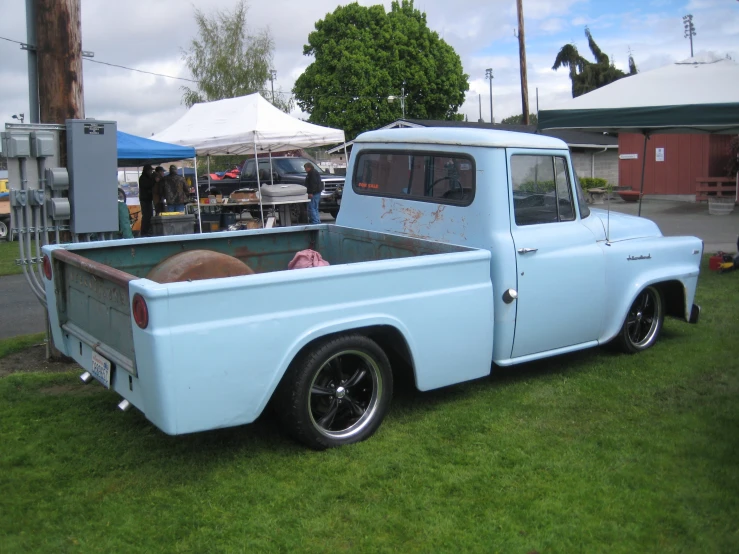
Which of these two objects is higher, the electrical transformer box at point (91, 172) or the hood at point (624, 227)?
the electrical transformer box at point (91, 172)

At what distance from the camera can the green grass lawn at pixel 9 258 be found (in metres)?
12.1

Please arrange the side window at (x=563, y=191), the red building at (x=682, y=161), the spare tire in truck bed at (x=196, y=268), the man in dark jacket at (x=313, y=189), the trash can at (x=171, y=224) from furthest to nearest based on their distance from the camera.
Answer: the red building at (x=682, y=161), the man in dark jacket at (x=313, y=189), the trash can at (x=171, y=224), the side window at (x=563, y=191), the spare tire in truck bed at (x=196, y=268)

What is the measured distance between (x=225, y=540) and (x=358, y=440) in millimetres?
1198

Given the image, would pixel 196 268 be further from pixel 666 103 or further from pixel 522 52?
pixel 522 52

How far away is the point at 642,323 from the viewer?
6.14 meters

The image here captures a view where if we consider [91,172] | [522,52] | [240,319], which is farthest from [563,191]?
[522,52]

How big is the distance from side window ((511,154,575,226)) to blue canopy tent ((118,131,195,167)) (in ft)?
32.7

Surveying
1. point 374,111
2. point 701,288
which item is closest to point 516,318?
point 701,288

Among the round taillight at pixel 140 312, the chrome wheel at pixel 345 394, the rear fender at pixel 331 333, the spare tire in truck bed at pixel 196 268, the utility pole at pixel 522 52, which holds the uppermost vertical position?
the utility pole at pixel 522 52

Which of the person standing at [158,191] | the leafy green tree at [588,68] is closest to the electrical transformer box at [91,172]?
the person standing at [158,191]

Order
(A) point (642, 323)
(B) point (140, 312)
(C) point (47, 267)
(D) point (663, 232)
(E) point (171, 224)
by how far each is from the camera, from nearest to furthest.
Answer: (B) point (140, 312)
(C) point (47, 267)
(A) point (642, 323)
(E) point (171, 224)
(D) point (663, 232)

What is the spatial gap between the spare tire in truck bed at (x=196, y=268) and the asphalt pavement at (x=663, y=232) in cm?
263

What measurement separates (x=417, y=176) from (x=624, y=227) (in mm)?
1738

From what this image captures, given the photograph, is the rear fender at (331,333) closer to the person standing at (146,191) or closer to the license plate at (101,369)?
the license plate at (101,369)
